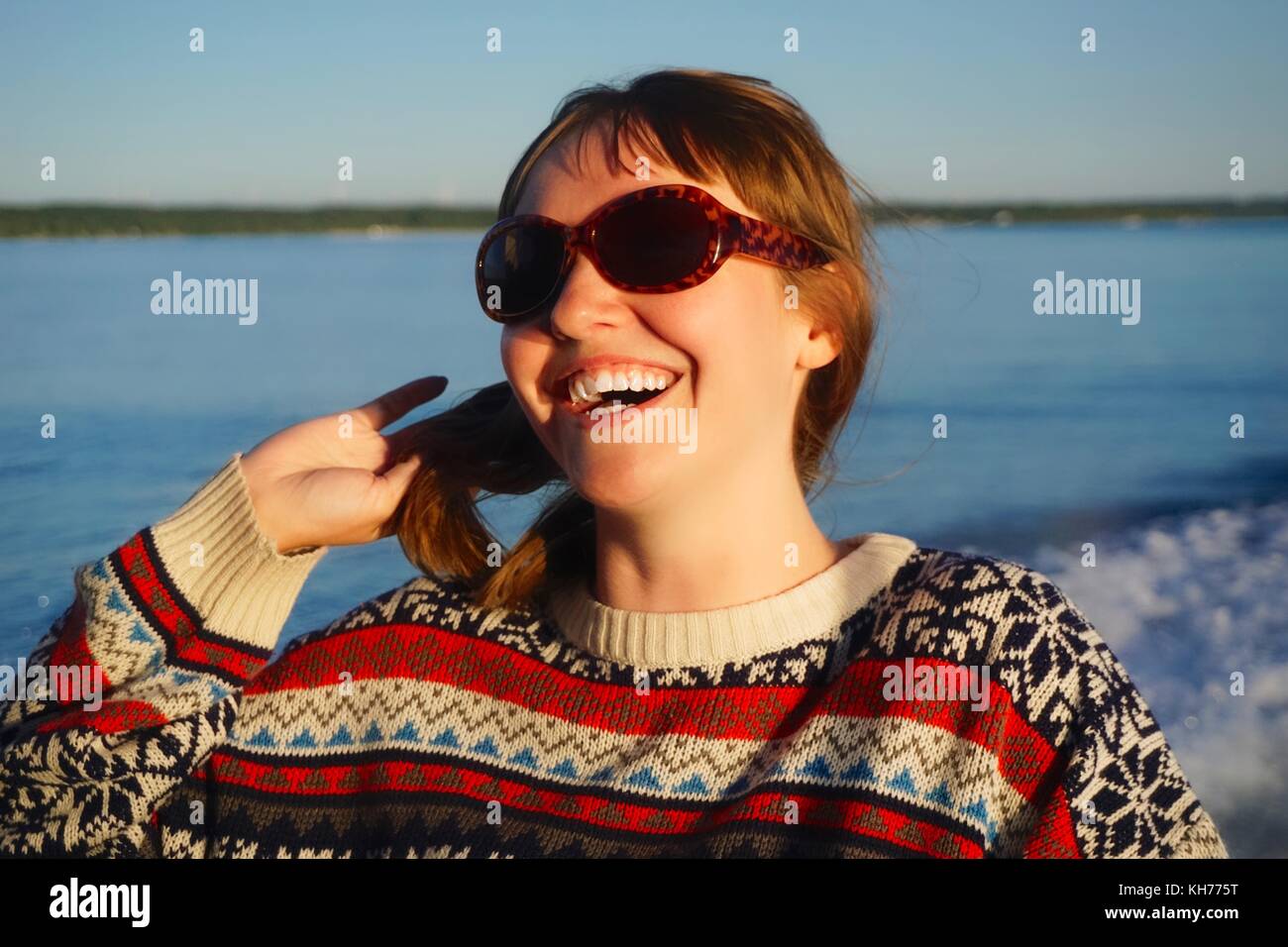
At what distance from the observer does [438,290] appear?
432 inches

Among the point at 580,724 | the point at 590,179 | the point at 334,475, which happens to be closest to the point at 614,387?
the point at 590,179

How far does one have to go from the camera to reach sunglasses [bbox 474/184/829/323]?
219cm

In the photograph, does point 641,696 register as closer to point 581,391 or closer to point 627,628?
point 627,628

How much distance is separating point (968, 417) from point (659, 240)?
6444 mm

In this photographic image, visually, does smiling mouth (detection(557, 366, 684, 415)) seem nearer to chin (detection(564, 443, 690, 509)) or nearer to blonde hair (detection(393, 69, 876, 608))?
chin (detection(564, 443, 690, 509))

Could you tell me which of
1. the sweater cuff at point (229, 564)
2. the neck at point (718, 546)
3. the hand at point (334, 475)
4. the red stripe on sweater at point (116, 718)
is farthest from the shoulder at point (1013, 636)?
the red stripe on sweater at point (116, 718)

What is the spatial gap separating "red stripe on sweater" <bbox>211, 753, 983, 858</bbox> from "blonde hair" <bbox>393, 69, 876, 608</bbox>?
0.34 meters

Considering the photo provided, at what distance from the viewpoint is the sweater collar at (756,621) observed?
2348 mm

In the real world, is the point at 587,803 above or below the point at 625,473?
below

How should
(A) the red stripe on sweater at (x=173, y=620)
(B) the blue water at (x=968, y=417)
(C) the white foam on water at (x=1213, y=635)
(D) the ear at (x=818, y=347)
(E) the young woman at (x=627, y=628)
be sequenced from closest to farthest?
(E) the young woman at (x=627, y=628) < (D) the ear at (x=818, y=347) < (A) the red stripe on sweater at (x=173, y=620) < (C) the white foam on water at (x=1213, y=635) < (B) the blue water at (x=968, y=417)

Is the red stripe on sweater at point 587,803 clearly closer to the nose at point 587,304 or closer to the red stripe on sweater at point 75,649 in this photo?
the red stripe on sweater at point 75,649

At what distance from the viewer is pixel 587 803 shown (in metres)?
2.33

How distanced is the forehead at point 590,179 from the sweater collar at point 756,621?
2.02 ft
